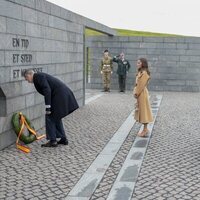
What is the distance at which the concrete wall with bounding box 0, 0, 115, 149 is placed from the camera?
7.05 metres

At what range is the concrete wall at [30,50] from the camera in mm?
7051

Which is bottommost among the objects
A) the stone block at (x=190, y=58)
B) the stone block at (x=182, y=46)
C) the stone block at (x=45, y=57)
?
the stone block at (x=190, y=58)

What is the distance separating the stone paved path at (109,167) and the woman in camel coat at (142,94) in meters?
0.43

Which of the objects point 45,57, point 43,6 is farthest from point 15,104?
point 43,6

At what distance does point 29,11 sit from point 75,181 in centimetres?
418

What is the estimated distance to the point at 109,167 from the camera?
6.01m

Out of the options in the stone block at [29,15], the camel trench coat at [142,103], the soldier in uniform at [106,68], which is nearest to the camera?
the stone block at [29,15]

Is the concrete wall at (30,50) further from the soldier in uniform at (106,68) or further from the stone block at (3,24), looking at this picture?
the soldier in uniform at (106,68)

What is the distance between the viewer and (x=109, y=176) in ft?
18.2

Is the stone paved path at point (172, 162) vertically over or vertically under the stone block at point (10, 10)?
under

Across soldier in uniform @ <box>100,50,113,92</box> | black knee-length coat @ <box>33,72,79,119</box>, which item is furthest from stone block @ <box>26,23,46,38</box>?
soldier in uniform @ <box>100,50,113,92</box>

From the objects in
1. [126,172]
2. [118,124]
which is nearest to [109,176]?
[126,172]

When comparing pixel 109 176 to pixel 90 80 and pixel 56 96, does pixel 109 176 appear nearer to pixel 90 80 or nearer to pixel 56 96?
pixel 56 96

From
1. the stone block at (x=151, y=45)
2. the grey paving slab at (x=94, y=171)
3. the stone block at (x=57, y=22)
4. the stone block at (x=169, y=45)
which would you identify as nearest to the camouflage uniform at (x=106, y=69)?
the stone block at (x=151, y=45)
